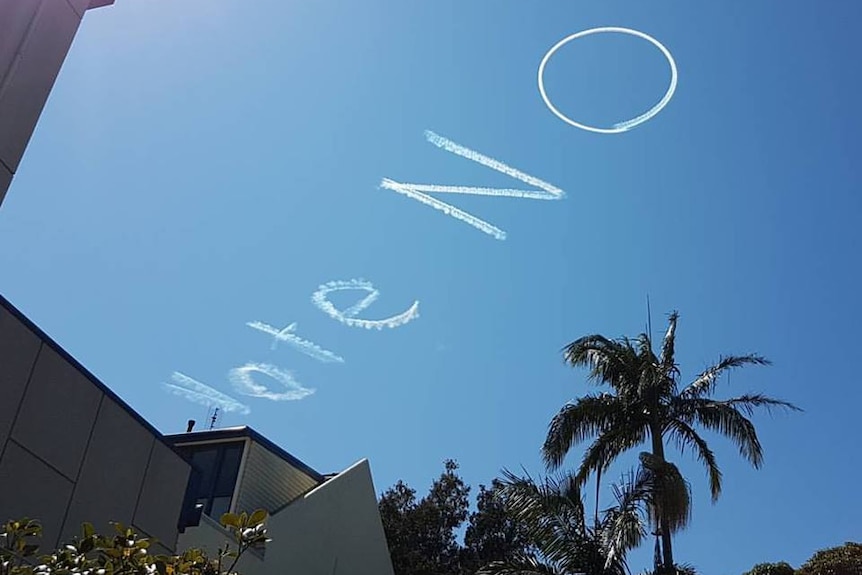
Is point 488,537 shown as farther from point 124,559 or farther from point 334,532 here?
point 124,559

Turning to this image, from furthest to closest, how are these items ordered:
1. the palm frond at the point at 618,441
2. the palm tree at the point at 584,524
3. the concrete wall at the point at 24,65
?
the palm frond at the point at 618,441 → the palm tree at the point at 584,524 → the concrete wall at the point at 24,65

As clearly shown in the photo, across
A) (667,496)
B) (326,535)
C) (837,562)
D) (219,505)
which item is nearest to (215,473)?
(219,505)

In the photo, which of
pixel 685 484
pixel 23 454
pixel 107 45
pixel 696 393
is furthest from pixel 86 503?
pixel 696 393

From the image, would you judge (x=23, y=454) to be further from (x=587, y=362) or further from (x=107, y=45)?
(x=587, y=362)

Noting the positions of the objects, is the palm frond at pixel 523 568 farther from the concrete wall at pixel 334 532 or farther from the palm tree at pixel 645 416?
the concrete wall at pixel 334 532

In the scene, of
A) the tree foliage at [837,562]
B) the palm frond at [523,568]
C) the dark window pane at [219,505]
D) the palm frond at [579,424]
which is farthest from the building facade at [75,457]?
the tree foliage at [837,562]
